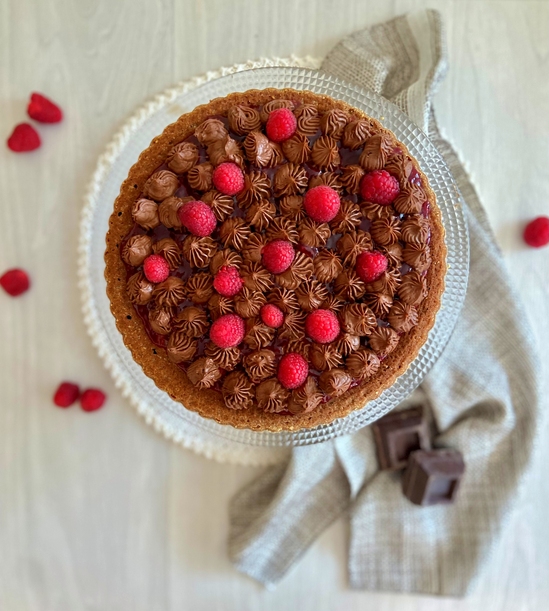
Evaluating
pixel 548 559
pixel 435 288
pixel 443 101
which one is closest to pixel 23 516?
pixel 435 288

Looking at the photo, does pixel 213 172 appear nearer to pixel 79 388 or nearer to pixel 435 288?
pixel 435 288

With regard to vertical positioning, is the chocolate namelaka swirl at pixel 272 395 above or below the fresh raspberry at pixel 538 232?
below

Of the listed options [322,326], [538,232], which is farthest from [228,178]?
[538,232]

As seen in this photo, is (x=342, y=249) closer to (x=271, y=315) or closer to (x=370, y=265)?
(x=370, y=265)

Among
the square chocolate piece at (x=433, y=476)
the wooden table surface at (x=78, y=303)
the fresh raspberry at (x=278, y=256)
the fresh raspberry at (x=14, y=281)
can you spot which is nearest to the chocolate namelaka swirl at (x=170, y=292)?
the fresh raspberry at (x=278, y=256)

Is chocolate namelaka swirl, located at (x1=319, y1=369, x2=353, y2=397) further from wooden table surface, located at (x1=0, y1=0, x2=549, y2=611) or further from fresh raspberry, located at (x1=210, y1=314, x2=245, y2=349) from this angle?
wooden table surface, located at (x1=0, y1=0, x2=549, y2=611)

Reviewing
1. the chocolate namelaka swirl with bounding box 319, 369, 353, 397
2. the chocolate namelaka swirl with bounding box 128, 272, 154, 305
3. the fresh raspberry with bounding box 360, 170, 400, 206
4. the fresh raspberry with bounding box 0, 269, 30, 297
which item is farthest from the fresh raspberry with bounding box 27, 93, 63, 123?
the chocolate namelaka swirl with bounding box 319, 369, 353, 397

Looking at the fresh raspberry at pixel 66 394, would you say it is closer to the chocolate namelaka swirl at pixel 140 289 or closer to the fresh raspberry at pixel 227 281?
the chocolate namelaka swirl at pixel 140 289
